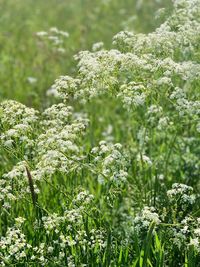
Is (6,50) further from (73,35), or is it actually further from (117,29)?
(117,29)

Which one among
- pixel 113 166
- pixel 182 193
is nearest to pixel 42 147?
pixel 113 166

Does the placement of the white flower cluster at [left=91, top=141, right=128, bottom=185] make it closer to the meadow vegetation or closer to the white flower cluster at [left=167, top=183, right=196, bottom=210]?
the meadow vegetation

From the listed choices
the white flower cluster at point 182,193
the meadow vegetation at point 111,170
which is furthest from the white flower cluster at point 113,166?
the white flower cluster at point 182,193

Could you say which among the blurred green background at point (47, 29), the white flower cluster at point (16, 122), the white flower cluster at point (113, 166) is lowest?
the white flower cluster at point (113, 166)

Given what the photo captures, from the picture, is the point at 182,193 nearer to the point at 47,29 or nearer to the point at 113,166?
the point at 113,166

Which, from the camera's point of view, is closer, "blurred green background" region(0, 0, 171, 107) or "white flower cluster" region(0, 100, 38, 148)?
"white flower cluster" region(0, 100, 38, 148)

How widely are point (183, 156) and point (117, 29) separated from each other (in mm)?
6702

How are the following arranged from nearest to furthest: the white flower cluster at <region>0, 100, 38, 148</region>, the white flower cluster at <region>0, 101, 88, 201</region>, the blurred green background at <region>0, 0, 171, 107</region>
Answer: the white flower cluster at <region>0, 101, 88, 201</region>, the white flower cluster at <region>0, 100, 38, 148</region>, the blurred green background at <region>0, 0, 171, 107</region>

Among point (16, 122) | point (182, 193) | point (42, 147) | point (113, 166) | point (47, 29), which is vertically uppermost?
point (47, 29)

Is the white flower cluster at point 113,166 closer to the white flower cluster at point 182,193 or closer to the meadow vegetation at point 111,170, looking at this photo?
the meadow vegetation at point 111,170

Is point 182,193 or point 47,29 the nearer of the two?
point 182,193

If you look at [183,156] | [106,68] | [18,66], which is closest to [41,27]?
[18,66]

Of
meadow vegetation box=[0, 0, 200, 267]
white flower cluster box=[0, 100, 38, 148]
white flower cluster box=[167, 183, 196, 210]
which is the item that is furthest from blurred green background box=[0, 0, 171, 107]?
white flower cluster box=[167, 183, 196, 210]

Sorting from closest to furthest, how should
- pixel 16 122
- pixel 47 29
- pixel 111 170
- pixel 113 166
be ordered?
pixel 113 166 < pixel 111 170 < pixel 16 122 < pixel 47 29
